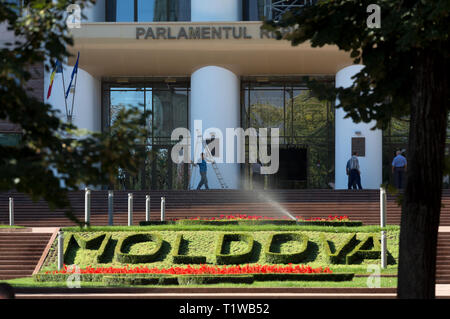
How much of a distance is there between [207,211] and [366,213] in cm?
522

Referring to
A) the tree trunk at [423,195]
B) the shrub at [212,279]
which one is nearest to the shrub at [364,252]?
the shrub at [212,279]

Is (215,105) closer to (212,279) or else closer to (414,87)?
(212,279)

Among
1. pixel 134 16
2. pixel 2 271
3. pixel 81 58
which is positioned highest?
pixel 134 16

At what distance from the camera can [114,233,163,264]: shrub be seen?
15.9 meters

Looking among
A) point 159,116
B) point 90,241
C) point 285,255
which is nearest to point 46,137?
point 285,255

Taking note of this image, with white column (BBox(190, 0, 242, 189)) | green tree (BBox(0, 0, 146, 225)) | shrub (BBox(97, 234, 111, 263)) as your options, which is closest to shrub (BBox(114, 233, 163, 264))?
shrub (BBox(97, 234, 111, 263))

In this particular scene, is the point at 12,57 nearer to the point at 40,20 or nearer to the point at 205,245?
the point at 40,20

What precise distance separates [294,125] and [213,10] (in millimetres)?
7502

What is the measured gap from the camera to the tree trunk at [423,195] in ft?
25.3

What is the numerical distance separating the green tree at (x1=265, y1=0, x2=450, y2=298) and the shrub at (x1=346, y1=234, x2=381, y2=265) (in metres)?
7.36

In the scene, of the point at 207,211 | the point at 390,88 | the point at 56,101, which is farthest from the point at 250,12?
the point at 390,88

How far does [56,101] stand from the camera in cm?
3253

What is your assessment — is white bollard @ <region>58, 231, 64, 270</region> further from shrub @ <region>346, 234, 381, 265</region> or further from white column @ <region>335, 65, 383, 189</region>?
white column @ <region>335, 65, 383, 189</region>

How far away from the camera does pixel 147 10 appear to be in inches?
1368
